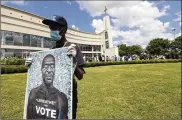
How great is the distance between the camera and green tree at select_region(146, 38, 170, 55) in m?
81.8

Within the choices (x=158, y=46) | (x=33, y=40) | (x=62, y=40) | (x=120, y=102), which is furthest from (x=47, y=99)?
(x=158, y=46)

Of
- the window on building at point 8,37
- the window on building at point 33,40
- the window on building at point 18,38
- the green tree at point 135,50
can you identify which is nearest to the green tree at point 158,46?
the green tree at point 135,50

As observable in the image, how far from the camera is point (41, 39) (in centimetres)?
4975

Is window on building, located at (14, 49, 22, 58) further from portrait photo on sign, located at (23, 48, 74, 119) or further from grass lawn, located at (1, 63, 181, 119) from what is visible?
portrait photo on sign, located at (23, 48, 74, 119)

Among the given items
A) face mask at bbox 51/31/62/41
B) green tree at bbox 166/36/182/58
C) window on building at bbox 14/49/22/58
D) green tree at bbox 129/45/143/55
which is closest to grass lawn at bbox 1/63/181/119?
face mask at bbox 51/31/62/41

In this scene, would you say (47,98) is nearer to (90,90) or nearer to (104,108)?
(104,108)

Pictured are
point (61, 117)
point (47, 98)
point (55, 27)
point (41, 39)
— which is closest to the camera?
point (61, 117)

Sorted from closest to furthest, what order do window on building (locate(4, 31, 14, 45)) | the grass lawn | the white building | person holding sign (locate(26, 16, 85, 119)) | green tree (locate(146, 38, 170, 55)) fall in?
1. person holding sign (locate(26, 16, 85, 119))
2. the grass lawn
3. the white building
4. window on building (locate(4, 31, 14, 45))
5. green tree (locate(146, 38, 170, 55))

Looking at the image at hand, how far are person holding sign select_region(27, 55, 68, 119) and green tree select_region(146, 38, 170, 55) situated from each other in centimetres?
8272

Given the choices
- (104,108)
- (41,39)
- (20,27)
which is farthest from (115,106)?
(41,39)

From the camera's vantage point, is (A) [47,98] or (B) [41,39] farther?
(B) [41,39]

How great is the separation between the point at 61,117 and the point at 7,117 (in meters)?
4.05

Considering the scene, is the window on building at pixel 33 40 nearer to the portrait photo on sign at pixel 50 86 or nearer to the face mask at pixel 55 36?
the portrait photo on sign at pixel 50 86

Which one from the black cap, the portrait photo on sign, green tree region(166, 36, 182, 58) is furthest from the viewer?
green tree region(166, 36, 182, 58)
